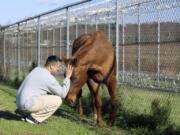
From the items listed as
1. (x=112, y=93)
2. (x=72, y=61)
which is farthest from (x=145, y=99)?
(x=72, y=61)

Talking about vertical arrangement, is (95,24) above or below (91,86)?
above

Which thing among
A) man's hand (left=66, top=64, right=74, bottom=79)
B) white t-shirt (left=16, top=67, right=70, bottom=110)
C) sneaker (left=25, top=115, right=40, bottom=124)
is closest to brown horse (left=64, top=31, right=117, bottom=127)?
man's hand (left=66, top=64, right=74, bottom=79)

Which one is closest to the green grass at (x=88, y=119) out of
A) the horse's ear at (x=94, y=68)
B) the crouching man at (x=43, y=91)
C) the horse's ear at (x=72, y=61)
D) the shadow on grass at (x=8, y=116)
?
the shadow on grass at (x=8, y=116)

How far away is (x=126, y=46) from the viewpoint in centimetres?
1371

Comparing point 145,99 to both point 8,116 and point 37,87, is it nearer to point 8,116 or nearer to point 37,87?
point 37,87

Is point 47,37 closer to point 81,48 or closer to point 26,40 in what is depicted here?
point 26,40

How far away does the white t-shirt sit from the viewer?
1168cm

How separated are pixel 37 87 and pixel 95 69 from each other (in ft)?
4.30

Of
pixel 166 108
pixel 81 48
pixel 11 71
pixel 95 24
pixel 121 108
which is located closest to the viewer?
pixel 166 108

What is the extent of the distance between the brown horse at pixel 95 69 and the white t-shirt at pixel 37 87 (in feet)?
1.37

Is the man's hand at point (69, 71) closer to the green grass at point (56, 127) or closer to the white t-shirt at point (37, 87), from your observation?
the white t-shirt at point (37, 87)

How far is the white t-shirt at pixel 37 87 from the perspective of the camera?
11680mm

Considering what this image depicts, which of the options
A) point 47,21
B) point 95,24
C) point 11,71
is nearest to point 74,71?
point 95,24

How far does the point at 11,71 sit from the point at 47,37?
22.2 feet
